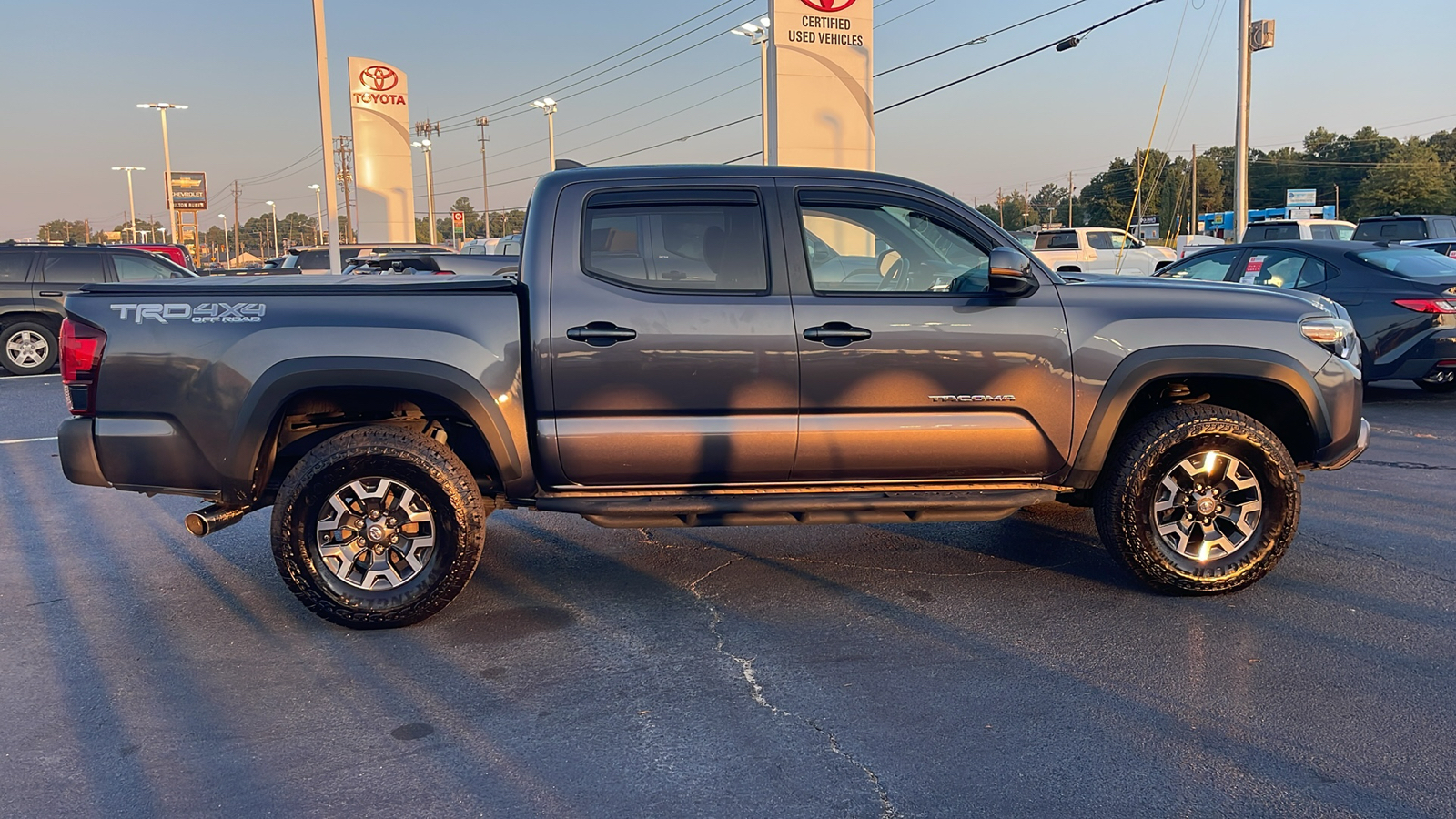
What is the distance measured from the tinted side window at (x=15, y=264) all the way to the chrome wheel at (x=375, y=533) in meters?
13.4

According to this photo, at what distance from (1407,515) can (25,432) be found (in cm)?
1133

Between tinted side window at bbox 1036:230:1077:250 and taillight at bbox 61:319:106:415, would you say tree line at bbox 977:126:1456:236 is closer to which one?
tinted side window at bbox 1036:230:1077:250

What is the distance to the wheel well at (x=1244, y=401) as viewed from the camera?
195 inches

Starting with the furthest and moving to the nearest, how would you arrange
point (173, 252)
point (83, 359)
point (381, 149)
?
point (381, 149) < point (173, 252) < point (83, 359)

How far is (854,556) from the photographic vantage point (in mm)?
5621

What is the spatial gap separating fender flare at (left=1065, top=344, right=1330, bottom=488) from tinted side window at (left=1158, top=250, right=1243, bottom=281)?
6.77 metres

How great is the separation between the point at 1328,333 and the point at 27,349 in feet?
53.8

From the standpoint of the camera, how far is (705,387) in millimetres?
4555

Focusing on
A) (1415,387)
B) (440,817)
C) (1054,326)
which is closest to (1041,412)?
(1054,326)

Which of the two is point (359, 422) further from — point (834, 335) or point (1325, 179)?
point (1325, 179)

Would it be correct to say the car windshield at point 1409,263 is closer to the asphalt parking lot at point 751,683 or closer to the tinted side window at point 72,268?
the asphalt parking lot at point 751,683

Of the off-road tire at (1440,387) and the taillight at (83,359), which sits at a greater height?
the taillight at (83,359)

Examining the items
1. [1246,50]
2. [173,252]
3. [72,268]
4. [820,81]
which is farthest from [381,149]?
[1246,50]

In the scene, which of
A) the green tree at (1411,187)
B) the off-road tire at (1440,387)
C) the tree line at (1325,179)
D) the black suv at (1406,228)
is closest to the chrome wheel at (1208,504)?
the off-road tire at (1440,387)
